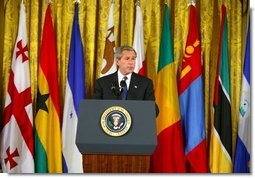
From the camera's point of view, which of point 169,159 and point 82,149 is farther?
point 169,159

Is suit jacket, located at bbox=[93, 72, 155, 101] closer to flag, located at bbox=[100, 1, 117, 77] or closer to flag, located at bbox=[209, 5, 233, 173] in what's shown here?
flag, located at bbox=[100, 1, 117, 77]

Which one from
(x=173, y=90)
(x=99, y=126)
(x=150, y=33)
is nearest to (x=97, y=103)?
(x=99, y=126)

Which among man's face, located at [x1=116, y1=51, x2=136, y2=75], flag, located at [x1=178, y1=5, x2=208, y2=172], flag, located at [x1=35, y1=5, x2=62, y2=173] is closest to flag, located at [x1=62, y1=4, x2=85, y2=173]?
flag, located at [x1=35, y1=5, x2=62, y2=173]

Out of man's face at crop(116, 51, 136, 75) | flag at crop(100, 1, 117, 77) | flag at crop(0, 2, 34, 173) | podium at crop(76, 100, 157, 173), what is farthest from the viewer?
flag at crop(100, 1, 117, 77)

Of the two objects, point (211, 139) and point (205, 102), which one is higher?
point (205, 102)

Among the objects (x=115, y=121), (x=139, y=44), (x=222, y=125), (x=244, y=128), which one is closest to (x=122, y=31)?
(x=139, y=44)

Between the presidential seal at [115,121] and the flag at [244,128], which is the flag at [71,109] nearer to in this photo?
the flag at [244,128]

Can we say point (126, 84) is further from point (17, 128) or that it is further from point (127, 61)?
point (17, 128)

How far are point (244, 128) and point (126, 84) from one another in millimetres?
2218

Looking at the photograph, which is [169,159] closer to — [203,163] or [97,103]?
[203,163]

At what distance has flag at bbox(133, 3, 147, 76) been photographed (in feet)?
17.9

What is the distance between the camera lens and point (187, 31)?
571 cm

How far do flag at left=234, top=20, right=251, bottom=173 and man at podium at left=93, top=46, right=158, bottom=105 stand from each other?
188 cm

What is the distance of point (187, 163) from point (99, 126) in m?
2.93
